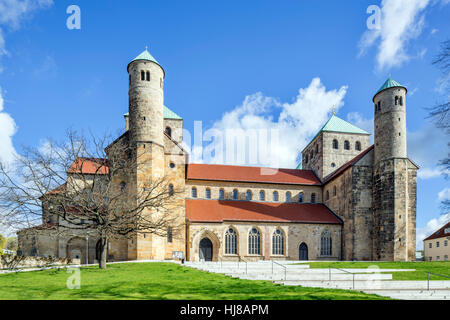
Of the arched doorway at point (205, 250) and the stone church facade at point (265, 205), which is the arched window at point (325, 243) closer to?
the stone church facade at point (265, 205)

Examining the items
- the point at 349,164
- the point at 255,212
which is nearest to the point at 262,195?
the point at 255,212

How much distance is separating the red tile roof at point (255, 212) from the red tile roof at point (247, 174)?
2.99 metres

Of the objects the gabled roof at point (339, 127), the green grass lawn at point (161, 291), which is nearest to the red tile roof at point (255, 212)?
the gabled roof at point (339, 127)

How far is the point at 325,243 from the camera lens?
39.6 m

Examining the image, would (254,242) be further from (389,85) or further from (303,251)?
(389,85)

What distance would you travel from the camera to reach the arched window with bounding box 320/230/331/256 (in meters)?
39.5

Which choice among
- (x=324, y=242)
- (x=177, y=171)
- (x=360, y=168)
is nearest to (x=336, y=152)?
(x=360, y=168)

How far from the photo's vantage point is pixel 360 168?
127 feet

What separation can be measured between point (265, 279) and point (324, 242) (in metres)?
24.8

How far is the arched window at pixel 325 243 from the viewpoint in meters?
39.5

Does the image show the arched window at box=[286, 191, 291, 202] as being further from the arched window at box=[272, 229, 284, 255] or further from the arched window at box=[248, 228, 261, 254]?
the arched window at box=[248, 228, 261, 254]

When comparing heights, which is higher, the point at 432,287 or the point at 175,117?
the point at 175,117
